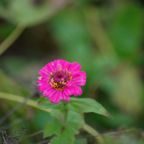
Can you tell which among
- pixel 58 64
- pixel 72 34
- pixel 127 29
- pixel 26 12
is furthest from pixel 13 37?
pixel 58 64

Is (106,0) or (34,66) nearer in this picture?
(34,66)

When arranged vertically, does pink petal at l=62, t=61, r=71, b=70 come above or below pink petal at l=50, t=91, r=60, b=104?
above

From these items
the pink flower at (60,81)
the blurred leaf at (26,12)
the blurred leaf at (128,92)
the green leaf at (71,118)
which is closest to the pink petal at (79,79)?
the pink flower at (60,81)

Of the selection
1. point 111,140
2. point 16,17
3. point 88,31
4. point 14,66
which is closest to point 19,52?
point 14,66

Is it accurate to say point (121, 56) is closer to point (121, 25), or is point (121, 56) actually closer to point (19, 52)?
point (121, 25)

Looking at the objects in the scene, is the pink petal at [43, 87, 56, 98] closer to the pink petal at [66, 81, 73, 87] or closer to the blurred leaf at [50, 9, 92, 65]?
the pink petal at [66, 81, 73, 87]

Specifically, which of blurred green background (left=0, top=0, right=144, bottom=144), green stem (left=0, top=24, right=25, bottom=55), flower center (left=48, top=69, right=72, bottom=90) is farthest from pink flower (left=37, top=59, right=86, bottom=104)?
green stem (left=0, top=24, right=25, bottom=55)
